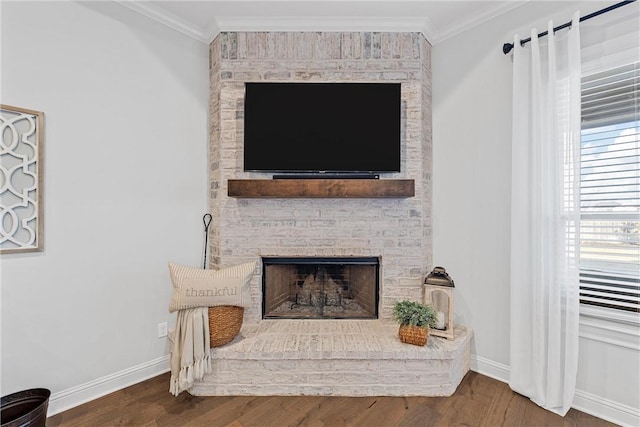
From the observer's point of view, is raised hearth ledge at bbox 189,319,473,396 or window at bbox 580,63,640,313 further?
raised hearth ledge at bbox 189,319,473,396

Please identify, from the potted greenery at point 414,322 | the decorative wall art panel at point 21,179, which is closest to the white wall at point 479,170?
the potted greenery at point 414,322

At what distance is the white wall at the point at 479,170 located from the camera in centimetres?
225

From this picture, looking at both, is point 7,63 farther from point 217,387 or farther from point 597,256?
point 597,256

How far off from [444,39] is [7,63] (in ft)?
9.70

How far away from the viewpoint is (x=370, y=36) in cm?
249

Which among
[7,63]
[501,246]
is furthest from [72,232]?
[501,246]

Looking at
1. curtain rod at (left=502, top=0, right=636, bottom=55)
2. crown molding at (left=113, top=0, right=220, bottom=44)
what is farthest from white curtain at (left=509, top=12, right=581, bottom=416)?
crown molding at (left=113, top=0, right=220, bottom=44)

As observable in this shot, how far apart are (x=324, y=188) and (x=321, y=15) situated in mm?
1345

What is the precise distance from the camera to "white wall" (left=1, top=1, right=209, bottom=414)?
5.82 feet

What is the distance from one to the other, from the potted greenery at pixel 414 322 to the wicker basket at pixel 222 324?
3.65 feet

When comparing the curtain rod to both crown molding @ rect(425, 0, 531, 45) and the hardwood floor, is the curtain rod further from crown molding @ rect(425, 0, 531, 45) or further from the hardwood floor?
the hardwood floor

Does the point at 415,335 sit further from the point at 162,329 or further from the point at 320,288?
the point at 162,329

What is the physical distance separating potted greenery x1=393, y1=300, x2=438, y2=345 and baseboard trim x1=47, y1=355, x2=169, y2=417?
180 centimetres

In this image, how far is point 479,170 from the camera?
239cm
